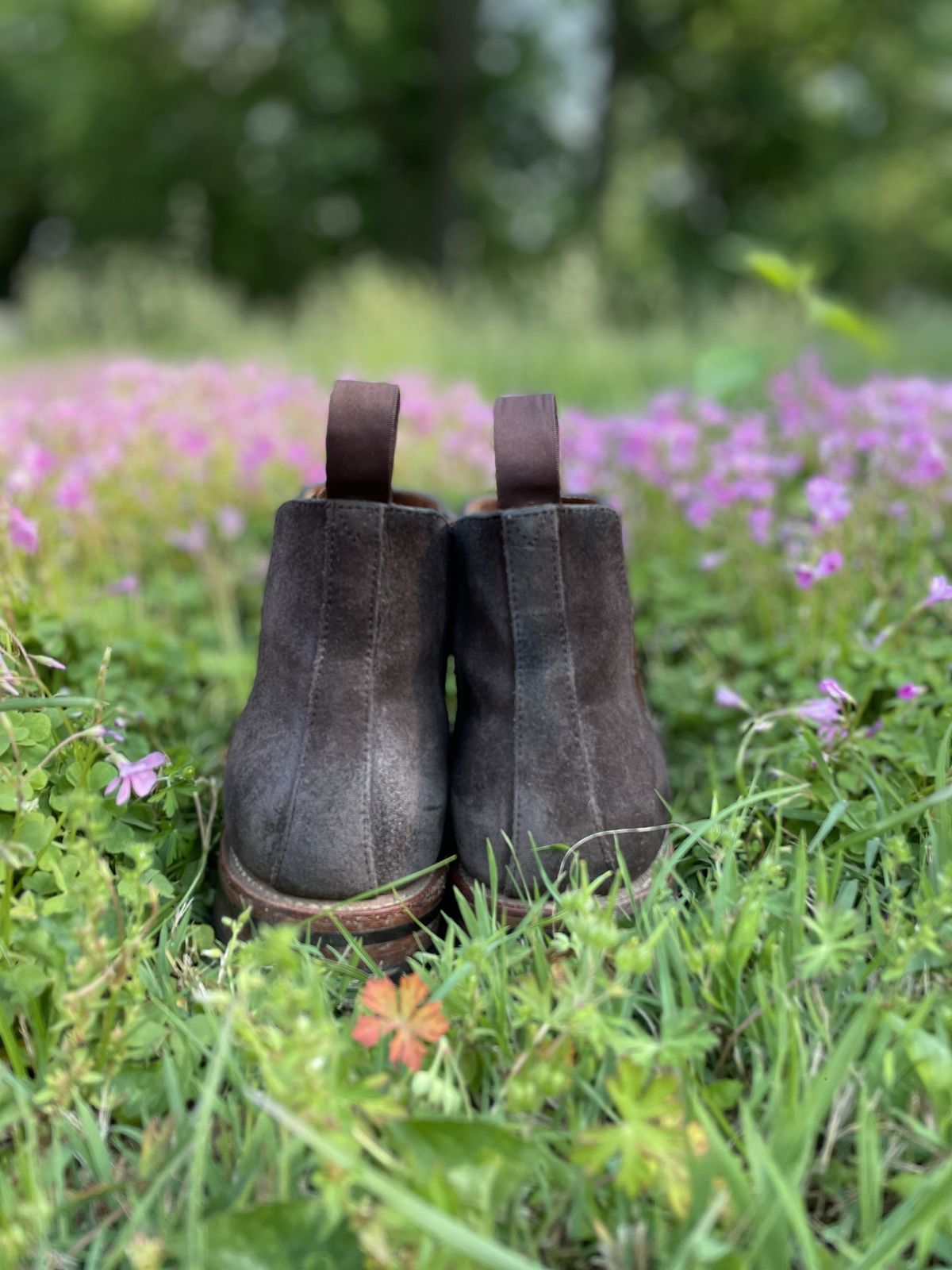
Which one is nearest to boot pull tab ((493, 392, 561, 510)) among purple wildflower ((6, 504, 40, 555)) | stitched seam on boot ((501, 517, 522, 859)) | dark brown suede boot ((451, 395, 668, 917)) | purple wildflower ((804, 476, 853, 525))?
dark brown suede boot ((451, 395, 668, 917))

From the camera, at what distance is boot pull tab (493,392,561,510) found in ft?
4.31

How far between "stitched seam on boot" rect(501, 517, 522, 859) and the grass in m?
0.14

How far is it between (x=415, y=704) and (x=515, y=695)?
0.16 meters

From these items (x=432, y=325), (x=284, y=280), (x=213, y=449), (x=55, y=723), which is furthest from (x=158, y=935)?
(x=284, y=280)

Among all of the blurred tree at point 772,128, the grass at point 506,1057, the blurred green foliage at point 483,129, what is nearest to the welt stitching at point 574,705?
the grass at point 506,1057

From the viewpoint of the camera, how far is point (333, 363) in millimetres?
6777

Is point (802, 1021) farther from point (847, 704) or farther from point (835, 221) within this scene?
point (835, 221)

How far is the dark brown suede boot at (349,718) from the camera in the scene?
4.25 feet

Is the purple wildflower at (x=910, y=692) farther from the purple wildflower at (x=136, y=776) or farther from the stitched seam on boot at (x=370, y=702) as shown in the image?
the purple wildflower at (x=136, y=776)

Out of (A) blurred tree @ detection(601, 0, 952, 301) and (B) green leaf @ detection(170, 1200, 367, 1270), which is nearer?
(B) green leaf @ detection(170, 1200, 367, 1270)

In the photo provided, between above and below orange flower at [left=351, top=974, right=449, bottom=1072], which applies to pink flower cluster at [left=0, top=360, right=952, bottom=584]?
above

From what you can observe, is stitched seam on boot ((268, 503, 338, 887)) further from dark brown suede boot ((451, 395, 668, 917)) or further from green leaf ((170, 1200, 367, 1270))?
A: green leaf ((170, 1200, 367, 1270))

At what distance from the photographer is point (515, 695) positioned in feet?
4.48

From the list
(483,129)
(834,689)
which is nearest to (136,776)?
(834,689)
